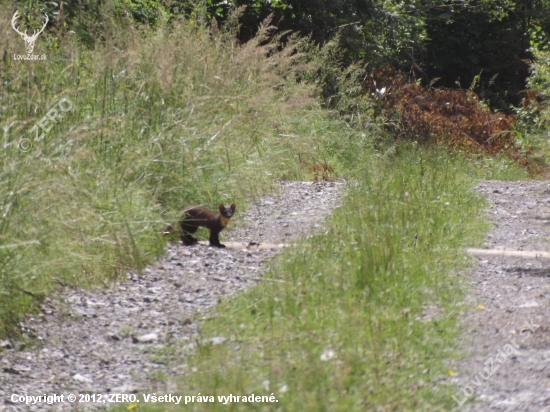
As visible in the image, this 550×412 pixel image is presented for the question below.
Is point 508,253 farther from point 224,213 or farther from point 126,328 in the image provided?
point 126,328

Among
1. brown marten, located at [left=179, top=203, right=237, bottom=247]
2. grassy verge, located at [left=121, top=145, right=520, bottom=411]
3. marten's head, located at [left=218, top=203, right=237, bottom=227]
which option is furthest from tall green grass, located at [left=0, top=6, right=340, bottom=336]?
grassy verge, located at [left=121, top=145, right=520, bottom=411]

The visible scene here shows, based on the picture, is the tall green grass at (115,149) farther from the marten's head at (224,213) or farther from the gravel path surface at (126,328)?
the marten's head at (224,213)

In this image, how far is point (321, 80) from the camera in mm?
12914

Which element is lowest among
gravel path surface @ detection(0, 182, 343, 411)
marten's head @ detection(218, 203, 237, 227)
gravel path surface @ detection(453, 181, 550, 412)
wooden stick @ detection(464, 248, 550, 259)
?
gravel path surface @ detection(0, 182, 343, 411)

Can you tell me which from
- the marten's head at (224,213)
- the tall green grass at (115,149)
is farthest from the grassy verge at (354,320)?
the tall green grass at (115,149)

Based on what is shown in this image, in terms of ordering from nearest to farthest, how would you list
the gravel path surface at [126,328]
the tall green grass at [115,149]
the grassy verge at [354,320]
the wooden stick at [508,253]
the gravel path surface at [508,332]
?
the grassy verge at [354,320] < the gravel path surface at [508,332] < the gravel path surface at [126,328] < the tall green grass at [115,149] < the wooden stick at [508,253]

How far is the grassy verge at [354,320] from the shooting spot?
3.71m

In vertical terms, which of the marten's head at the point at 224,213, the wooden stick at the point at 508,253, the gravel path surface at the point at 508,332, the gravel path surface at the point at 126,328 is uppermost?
the gravel path surface at the point at 508,332

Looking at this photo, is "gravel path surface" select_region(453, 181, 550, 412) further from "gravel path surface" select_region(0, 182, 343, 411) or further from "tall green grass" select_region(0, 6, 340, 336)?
"tall green grass" select_region(0, 6, 340, 336)

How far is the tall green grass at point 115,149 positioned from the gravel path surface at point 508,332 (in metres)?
2.30

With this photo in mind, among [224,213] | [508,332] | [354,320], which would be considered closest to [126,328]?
[354,320]

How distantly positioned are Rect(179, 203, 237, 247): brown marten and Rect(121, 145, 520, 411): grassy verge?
71 cm

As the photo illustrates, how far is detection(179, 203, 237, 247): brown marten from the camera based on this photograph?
6793 millimetres

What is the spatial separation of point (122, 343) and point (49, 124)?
2.43 metres
